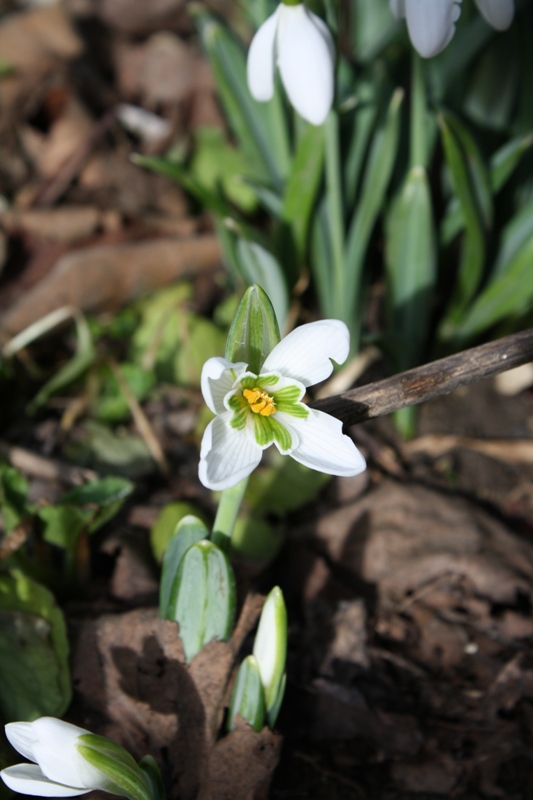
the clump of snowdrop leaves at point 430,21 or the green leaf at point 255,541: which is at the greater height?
the clump of snowdrop leaves at point 430,21

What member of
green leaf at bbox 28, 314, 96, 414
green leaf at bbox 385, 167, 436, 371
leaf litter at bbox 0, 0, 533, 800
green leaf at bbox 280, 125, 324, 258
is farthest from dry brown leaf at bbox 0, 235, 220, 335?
green leaf at bbox 385, 167, 436, 371

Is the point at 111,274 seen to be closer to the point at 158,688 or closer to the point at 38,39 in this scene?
the point at 38,39

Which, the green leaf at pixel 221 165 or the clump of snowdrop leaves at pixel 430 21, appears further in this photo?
the green leaf at pixel 221 165

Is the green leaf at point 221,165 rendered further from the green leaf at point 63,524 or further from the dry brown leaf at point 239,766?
the dry brown leaf at point 239,766

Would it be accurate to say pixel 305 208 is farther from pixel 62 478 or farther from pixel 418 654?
pixel 418 654

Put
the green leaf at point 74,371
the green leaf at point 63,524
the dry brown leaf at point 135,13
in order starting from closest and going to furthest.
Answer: the green leaf at point 63,524 → the green leaf at point 74,371 → the dry brown leaf at point 135,13

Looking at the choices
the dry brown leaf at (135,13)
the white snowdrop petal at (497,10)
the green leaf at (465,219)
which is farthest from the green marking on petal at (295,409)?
the dry brown leaf at (135,13)
